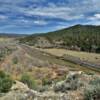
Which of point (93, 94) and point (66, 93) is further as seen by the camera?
point (66, 93)

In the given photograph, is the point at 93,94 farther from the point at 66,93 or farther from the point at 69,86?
the point at 69,86

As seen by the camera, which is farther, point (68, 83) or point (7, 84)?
point (7, 84)

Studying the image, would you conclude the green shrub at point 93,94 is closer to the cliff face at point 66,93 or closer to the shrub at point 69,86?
the cliff face at point 66,93

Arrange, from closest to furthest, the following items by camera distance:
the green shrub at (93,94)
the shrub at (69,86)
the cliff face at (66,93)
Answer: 1. the green shrub at (93,94)
2. the cliff face at (66,93)
3. the shrub at (69,86)

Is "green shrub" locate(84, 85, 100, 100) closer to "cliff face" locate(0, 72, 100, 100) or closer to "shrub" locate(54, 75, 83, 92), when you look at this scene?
"cliff face" locate(0, 72, 100, 100)

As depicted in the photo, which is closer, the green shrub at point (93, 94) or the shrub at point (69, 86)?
the green shrub at point (93, 94)

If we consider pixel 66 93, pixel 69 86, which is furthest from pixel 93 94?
pixel 69 86

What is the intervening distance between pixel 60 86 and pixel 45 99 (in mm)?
2262

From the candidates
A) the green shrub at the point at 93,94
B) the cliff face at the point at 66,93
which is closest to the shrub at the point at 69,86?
the cliff face at the point at 66,93

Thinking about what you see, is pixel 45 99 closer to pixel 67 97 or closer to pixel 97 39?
pixel 67 97

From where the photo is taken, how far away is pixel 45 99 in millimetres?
9477

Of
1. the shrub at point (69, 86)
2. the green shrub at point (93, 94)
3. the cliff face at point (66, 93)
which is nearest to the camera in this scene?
the green shrub at point (93, 94)

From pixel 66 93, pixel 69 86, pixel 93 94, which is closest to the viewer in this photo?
pixel 93 94

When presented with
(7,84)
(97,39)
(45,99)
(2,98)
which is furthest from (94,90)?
(97,39)
